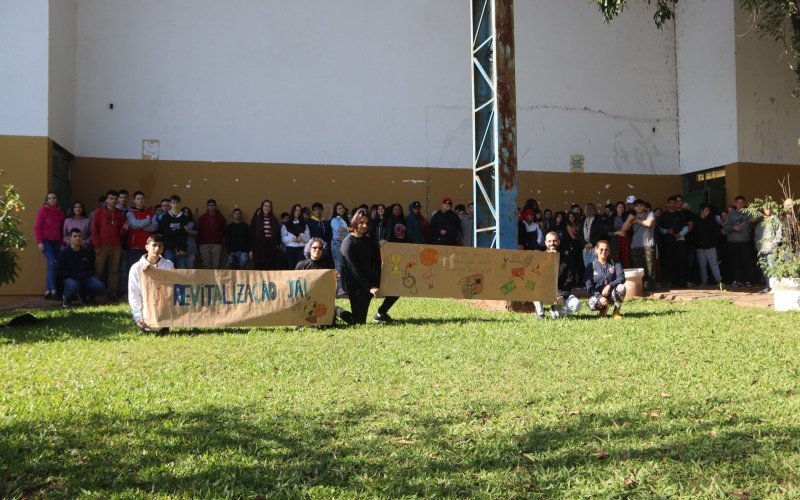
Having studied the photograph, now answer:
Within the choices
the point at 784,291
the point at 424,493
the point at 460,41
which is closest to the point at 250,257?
the point at 460,41

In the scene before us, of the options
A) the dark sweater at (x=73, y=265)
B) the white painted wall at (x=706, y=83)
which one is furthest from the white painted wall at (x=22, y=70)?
the white painted wall at (x=706, y=83)

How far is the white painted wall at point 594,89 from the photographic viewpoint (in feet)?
58.6

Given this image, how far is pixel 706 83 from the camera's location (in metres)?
17.8

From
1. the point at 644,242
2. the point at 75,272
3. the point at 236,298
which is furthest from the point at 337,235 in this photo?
the point at 644,242

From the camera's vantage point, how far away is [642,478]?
10.9ft

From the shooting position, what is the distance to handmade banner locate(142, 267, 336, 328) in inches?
324

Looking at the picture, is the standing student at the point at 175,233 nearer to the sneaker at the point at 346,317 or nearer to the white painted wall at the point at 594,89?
the sneaker at the point at 346,317

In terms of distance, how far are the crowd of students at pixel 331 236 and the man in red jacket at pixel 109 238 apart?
19 millimetres

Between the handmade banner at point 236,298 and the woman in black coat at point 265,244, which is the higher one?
the woman in black coat at point 265,244

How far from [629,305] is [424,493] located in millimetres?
8306

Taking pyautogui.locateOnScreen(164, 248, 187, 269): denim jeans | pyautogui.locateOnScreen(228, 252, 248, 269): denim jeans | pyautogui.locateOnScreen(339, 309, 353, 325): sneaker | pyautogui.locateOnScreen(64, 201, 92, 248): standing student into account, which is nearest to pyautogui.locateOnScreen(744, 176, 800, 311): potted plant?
pyautogui.locateOnScreen(339, 309, 353, 325): sneaker

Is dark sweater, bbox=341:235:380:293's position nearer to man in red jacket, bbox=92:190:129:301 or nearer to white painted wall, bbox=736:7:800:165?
man in red jacket, bbox=92:190:129:301

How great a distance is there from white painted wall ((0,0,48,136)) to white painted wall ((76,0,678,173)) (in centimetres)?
171

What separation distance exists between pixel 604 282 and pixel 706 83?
36.7ft
